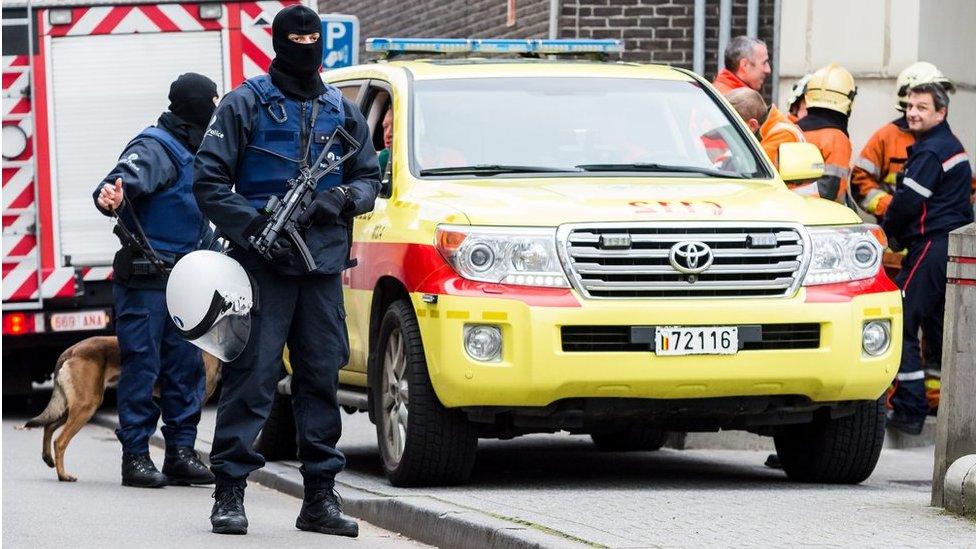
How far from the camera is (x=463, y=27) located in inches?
806

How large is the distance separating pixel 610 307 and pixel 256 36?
742 centimetres

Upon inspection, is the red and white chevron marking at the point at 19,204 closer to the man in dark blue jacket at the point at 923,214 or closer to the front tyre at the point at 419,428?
the man in dark blue jacket at the point at 923,214

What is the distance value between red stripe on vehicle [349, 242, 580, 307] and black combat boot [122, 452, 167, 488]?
1573mm

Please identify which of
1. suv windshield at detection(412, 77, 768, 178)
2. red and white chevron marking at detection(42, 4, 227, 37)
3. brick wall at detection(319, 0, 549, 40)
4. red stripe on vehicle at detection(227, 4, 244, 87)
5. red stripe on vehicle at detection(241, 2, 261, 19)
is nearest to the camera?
suv windshield at detection(412, 77, 768, 178)

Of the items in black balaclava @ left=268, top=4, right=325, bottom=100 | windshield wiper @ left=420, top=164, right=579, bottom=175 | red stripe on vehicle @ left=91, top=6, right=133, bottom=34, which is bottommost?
windshield wiper @ left=420, top=164, right=579, bottom=175

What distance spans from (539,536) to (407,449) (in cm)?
194

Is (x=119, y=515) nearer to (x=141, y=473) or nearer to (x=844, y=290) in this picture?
(x=141, y=473)

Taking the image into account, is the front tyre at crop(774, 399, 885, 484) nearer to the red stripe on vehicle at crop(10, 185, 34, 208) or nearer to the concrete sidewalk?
the concrete sidewalk

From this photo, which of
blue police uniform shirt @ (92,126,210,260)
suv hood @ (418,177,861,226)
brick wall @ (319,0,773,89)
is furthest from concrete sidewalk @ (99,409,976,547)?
brick wall @ (319,0,773,89)

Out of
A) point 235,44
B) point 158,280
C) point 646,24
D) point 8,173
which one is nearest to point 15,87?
point 8,173

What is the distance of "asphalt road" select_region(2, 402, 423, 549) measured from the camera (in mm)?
8125

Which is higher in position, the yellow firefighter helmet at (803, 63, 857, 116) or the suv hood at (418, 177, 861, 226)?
the yellow firefighter helmet at (803, 63, 857, 116)

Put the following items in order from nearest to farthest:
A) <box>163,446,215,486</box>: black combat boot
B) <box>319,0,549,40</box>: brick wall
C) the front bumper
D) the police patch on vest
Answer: the front bumper
the police patch on vest
<box>163,446,215,486</box>: black combat boot
<box>319,0,549,40</box>: brick wall

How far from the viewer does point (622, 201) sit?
8.92 metres
